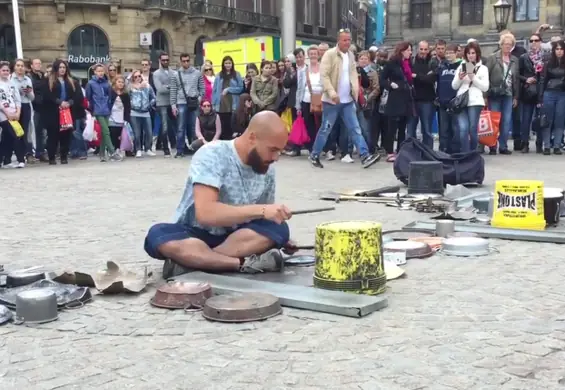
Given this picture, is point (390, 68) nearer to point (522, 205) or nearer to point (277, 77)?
point (277, 77)

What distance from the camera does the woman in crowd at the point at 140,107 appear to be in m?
14.5

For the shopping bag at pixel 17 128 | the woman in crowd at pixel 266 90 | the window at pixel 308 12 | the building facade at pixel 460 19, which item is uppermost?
the window at pixel 308 12

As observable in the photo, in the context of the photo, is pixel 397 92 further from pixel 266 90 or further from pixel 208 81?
pixel 208 81

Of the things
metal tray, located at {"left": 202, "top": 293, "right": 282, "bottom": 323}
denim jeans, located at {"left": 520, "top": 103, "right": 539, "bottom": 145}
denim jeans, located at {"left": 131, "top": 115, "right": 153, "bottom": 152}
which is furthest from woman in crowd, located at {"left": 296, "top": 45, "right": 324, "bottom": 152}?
metal tray, located at {"left": 202, "top": 293, "right": 282, "bottom": 323}

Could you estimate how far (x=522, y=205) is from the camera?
588cm

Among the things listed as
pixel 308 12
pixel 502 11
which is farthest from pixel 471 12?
pixel 502 11

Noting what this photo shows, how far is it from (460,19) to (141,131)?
30222 millimetres

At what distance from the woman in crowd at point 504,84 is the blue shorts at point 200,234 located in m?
9.04

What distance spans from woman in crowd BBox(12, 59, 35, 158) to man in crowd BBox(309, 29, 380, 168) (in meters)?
5.02

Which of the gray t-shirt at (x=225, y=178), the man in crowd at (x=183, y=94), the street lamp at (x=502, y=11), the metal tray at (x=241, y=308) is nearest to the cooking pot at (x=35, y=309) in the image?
the metal tray at (x=241, y=308)

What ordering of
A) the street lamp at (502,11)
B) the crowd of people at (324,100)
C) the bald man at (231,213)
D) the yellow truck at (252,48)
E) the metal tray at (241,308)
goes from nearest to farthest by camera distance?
the metal tray at (241,308) → the bald man at (231,213) → the crowd of people at (324,100) → the yellow truck at (252,48) → the street lamp at (502,11)

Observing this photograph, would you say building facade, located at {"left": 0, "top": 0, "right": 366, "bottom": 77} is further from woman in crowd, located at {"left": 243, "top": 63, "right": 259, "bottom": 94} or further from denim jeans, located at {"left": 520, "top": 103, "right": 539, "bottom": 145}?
denim jeans, located at {"left": 520, "top": 103, "right": 539, "bottom": 145}

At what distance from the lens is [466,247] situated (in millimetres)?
5133

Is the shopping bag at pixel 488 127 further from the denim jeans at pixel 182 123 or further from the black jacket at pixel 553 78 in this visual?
the denim jeans at pixel 182 123
